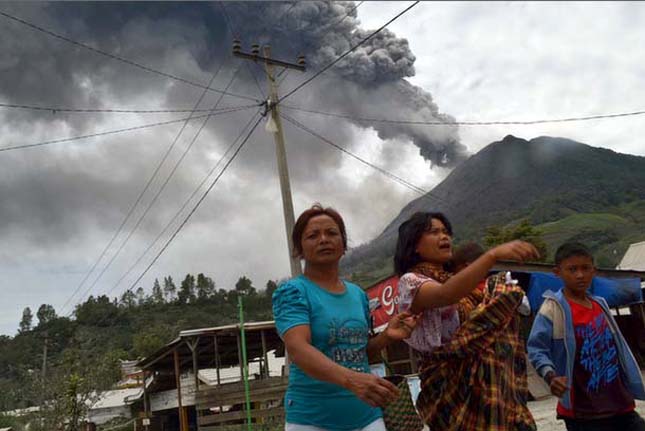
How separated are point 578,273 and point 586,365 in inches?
16.6

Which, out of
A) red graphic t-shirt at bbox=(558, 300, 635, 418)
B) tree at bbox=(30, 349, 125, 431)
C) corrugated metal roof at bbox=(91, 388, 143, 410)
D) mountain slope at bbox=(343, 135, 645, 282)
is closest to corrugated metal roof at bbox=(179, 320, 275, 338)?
tree at bbox=(30, 349, 125, 431)

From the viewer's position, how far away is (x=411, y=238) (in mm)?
2006

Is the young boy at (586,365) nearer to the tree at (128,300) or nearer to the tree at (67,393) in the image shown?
the tree at (67,393)

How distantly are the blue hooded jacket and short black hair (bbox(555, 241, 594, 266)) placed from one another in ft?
0.73

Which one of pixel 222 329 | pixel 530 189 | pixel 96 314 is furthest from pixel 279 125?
pixel 530 189

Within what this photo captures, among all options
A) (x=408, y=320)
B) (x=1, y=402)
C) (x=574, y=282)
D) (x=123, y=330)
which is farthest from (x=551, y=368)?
(x=123, y=330)

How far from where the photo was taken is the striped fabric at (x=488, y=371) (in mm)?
1729

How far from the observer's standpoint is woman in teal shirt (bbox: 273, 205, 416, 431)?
68.8 inches

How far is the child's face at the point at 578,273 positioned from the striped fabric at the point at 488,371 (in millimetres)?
880

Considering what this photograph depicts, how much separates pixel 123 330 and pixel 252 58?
54830 mm

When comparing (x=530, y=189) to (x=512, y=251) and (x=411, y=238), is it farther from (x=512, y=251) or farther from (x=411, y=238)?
(x=512, y=251)

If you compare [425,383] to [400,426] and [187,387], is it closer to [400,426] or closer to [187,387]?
[400,426]

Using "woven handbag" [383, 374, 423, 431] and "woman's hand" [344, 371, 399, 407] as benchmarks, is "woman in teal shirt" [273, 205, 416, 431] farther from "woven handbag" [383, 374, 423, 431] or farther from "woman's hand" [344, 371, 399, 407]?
"woman's hand" [344, 371, 399, 407]

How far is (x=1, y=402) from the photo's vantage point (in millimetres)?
21922
